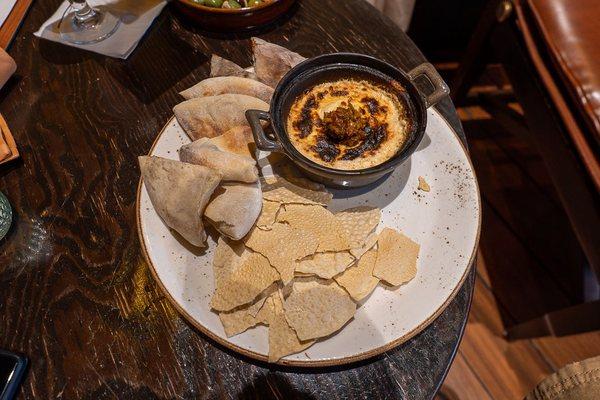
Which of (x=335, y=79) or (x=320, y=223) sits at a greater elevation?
(x=335, y=79)

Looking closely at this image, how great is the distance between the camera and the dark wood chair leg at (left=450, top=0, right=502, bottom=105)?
1.72 m

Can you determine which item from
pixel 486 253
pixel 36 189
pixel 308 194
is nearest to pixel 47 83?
pixel 36 189

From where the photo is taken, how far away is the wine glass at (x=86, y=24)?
55.3 inches

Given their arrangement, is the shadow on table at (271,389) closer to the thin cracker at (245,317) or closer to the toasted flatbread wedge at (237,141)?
the thin cracker at (245,317)

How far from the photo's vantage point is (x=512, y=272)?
2047 mm

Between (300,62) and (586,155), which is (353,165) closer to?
(300,62)

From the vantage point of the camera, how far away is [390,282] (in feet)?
3.23

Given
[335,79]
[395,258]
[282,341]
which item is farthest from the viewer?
[335,79]

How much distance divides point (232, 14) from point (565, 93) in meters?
1.07

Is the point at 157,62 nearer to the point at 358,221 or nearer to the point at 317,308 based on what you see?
the point at 358,221

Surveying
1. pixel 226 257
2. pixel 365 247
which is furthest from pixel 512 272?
pixel 226 257

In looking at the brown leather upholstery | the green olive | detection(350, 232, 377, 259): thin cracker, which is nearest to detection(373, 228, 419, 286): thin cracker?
detection(350, 232, 377, 259): thin cracker

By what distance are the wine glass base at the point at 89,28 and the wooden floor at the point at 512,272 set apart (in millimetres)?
1575

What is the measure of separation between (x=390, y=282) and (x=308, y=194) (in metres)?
0.28
